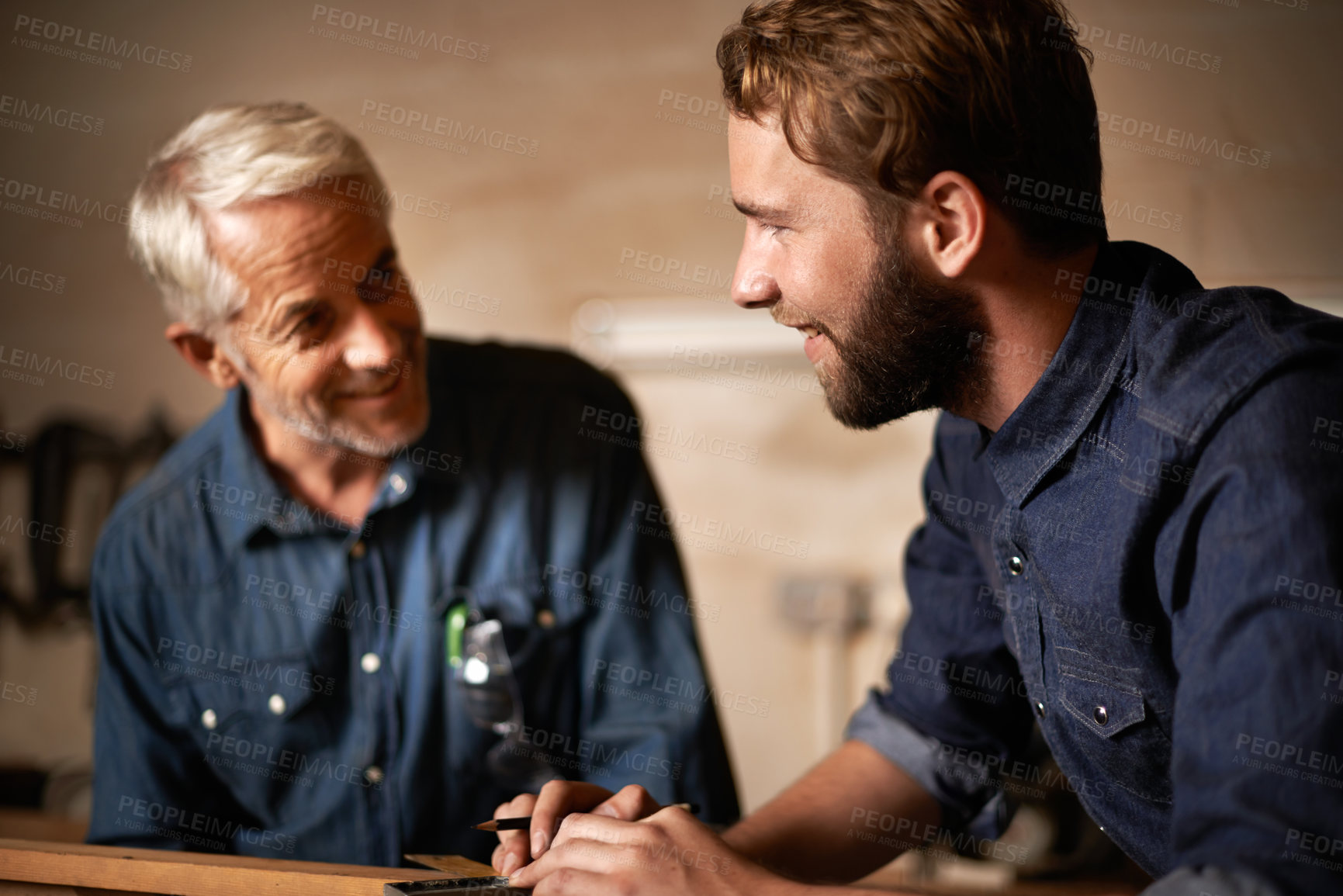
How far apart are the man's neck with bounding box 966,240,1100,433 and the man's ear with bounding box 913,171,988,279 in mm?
46

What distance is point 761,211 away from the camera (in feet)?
4.06

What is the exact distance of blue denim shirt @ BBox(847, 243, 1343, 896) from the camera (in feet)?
2.71

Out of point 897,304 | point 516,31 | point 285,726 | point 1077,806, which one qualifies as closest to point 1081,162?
point 897,304

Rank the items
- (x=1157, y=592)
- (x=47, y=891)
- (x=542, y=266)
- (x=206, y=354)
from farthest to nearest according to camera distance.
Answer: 1. (x=542, y=266)
2. (x=206, y=354)
3. (x=47, y=891)
4. (x=1157, y=592)

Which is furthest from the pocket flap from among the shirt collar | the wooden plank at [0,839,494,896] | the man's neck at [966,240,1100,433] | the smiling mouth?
the smiling mouth

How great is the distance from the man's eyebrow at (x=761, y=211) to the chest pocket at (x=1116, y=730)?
23.6 inches

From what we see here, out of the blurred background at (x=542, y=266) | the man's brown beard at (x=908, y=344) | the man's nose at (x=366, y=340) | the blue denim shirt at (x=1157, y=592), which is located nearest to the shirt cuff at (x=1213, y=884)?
the blue denim shirt at (x=1157, y=592)

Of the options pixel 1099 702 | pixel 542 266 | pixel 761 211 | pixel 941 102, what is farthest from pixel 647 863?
pixel 542 266

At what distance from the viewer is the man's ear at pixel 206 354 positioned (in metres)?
1.96

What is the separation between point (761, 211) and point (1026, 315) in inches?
13.0

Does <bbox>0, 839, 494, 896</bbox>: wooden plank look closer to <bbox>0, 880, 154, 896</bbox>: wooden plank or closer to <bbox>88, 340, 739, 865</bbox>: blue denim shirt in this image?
<bbox>0, 880, 154, 896</bbox>: wooden plank

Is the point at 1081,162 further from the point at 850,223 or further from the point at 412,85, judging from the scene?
the point at 412,85

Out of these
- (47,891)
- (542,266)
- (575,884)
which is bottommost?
(47,891)

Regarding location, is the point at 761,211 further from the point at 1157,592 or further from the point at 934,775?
the point at 934,775
